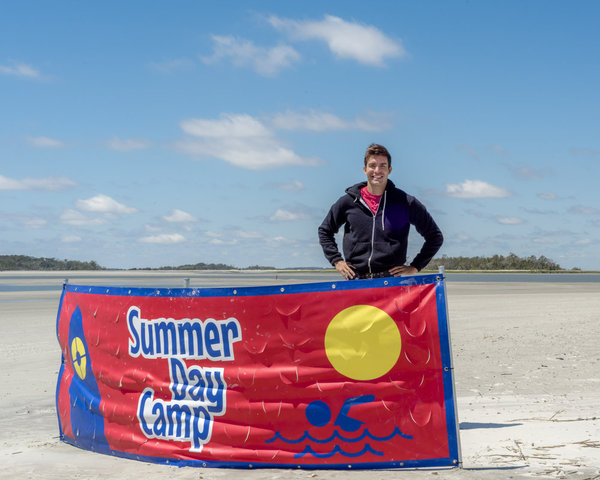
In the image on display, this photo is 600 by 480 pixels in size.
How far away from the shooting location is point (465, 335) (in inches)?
487

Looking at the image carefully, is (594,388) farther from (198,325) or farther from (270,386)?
(198,325)

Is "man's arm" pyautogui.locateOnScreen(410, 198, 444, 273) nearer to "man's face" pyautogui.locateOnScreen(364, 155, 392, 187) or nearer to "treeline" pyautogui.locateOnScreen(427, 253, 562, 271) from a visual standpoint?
"man's face" pyautogui.locateOnScreen(364, 155, 392, 187)

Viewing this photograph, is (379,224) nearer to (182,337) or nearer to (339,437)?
(339,437)

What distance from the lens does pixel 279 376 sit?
455 cm

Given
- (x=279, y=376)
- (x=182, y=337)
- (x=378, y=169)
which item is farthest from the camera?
(x=378, y=169)

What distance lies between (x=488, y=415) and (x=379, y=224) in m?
2.38

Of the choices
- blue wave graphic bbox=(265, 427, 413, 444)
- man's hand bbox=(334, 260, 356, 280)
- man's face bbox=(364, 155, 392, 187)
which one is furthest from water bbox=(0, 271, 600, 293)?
blue wave graphic bbox=(265, 427, 413, 444)

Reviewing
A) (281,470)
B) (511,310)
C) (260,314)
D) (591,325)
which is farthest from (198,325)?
(511,310)

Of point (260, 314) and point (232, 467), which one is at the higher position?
point (260, 314)

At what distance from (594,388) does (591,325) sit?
675 cm

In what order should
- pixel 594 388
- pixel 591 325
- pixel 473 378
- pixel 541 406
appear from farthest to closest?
pixel 591 325
pixel 473 378
pixel 594 388
pixel 541 406

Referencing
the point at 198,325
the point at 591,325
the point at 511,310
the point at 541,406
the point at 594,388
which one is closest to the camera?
the point at 198,325

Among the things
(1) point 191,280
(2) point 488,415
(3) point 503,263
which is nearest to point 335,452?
(2) point 488,415

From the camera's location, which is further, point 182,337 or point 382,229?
point 382,229
